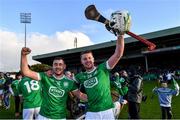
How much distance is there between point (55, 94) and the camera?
21.0 ft

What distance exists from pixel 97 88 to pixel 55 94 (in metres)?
0.73

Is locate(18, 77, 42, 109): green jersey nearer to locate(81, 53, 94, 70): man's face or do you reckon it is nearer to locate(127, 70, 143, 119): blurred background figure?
locate(127, 70, 143, 119): blurred background figure

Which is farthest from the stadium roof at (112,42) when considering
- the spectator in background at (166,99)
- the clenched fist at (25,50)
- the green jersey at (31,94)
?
the clenched fist at (25,50)

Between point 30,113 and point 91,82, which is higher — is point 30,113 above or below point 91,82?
below

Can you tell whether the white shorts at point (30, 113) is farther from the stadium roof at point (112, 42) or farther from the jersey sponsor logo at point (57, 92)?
the stadium roof at point (112, 42)

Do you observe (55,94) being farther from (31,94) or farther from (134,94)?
(134,94)

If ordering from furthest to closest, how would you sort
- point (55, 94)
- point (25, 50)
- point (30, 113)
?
point (30, 113)
point (55, 94)
point (25, 50)

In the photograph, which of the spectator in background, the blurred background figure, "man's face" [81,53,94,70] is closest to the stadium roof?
the spectator in background

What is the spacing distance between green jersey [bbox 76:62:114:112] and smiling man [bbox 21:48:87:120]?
1.03ft

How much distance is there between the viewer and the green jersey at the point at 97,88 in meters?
6.19

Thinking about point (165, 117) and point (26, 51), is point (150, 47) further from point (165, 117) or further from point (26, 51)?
point (165, 117)

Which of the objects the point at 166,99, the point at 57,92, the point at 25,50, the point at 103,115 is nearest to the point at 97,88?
the point at 103,115

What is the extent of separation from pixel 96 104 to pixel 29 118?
3925mm

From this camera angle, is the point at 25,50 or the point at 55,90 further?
the point at 55,90
